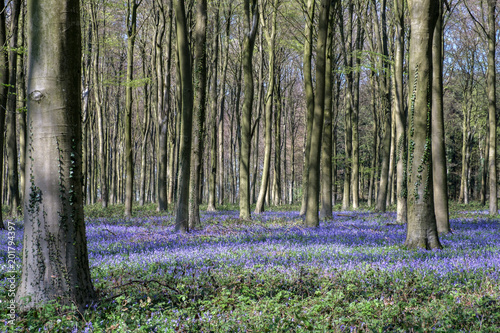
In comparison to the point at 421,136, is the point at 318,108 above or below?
above

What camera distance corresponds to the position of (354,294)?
4.70m

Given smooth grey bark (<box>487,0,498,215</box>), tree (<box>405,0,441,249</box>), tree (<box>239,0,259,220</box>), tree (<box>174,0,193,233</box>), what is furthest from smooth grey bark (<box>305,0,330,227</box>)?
smooth grey bark (<box>487,0,498,215</box>)

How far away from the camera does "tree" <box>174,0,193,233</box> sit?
34.1ft

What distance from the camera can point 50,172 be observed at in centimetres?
385

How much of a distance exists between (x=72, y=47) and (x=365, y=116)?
47.1m

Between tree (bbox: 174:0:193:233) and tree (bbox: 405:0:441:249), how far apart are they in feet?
18.5

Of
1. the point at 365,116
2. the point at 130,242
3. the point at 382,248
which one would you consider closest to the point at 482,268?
the point at 382,248

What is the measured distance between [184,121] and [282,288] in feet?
21.8

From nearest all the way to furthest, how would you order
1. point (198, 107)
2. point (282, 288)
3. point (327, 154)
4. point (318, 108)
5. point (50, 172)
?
point (50, 172) → point (282, 288) → point (198, 107) → point (318, 108) → point (327, 154)

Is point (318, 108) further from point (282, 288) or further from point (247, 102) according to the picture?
point (282, 288)

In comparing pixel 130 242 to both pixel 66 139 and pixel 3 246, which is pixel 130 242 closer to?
pixel 3 246

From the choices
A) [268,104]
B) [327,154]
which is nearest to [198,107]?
[327,154]

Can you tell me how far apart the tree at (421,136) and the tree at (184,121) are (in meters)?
5.63

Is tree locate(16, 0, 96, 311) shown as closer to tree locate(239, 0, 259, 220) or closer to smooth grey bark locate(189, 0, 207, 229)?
smooth grey bark locate(189, 0, 207, 229)
